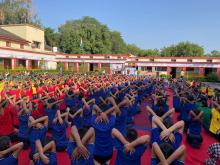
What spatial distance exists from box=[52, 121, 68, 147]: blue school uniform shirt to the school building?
30658 millimetres

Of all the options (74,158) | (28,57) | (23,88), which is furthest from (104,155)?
(28,57)

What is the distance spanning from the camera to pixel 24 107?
22.2 feet

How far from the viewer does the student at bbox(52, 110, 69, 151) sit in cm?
600

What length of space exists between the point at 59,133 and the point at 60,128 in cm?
23

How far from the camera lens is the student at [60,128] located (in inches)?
236

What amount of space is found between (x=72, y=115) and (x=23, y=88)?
20.2 feet

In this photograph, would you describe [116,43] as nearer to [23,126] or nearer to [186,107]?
[186,107]

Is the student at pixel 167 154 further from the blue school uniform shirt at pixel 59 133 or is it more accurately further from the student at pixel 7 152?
the blue school uniform shirt at pixel 59 133

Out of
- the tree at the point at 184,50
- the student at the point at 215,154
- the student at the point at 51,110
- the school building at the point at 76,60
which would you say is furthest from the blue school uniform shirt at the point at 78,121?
the tree at the point at 184,50

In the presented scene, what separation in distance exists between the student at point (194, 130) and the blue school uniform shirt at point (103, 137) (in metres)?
3.16

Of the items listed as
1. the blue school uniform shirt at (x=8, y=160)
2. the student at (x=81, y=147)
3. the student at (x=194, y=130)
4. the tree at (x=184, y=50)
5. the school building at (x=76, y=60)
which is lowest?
the student at (x=194, y=130)

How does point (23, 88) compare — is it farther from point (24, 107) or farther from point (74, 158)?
point (74, 158)

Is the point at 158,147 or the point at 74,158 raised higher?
the point at 158,147

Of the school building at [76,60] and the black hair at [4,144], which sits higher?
the school building at [76,60]
